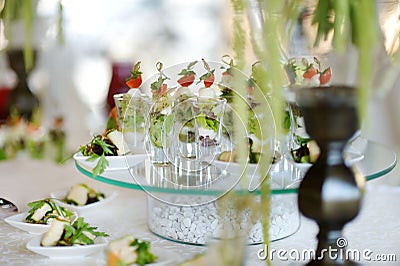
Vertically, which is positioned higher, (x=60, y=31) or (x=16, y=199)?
(x=60, y=31)

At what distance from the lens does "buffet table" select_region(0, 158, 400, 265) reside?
0.80 m

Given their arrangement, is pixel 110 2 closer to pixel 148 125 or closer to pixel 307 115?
pixel 148 125

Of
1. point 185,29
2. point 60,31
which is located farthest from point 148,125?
point 185,29

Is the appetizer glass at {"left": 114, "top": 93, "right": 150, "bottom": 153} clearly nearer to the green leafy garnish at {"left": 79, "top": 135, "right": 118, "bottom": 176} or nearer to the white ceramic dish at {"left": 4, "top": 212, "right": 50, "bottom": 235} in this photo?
the green leafy garnish at {"left": 79, "top": 135, "right": 118, "bottom": 176}

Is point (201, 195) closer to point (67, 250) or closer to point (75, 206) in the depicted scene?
point (67, 250)

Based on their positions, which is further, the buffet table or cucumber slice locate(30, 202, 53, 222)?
cucumber slice locate(30, 202, 53, 222)

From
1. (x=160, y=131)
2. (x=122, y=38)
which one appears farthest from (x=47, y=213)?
(x=122, y=38)

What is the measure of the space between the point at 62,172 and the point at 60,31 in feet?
2.58

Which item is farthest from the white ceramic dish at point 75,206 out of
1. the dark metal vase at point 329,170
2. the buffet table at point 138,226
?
the dark metal vase at point 329,170

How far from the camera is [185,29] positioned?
13.1ft

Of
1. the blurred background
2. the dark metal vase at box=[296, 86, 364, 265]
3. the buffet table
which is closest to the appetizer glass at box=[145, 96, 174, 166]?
the buffet table

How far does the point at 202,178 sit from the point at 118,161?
0.53ft

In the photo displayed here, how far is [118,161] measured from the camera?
0.93 meters

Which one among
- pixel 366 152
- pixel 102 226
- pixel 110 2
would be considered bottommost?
pixel 102 226
